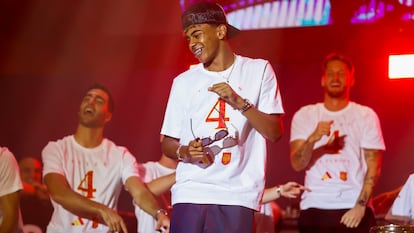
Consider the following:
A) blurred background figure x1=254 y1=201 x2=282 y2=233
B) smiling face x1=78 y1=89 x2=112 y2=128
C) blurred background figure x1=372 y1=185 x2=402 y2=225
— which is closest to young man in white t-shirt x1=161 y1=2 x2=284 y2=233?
blurred background figure x1=254 y1=201 x2=282 y2=233

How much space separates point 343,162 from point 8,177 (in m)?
2.68

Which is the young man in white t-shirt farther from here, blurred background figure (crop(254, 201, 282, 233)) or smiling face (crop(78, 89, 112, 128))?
smiling face (crop(78, 89, 112, 128))

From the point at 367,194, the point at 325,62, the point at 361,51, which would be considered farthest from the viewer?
the point at 361,51

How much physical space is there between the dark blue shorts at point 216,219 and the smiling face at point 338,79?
253cm

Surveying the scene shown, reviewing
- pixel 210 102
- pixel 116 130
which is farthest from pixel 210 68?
pixel 116 130

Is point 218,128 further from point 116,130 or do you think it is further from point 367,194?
point 116,130

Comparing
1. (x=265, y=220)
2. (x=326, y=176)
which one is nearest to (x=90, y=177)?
(x=265, y=220)

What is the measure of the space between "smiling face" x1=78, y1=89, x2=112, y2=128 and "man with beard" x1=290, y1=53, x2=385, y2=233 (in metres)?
1.64

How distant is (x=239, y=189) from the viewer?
4438mm

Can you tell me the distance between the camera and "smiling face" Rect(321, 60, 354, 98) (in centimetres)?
675

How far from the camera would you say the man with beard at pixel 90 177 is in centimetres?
629

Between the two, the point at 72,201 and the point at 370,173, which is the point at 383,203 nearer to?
the point at 370,173

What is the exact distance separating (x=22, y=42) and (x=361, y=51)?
3.38 meters

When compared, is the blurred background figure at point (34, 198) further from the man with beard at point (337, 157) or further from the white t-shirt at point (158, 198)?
the man with beard at point (337, 157)
